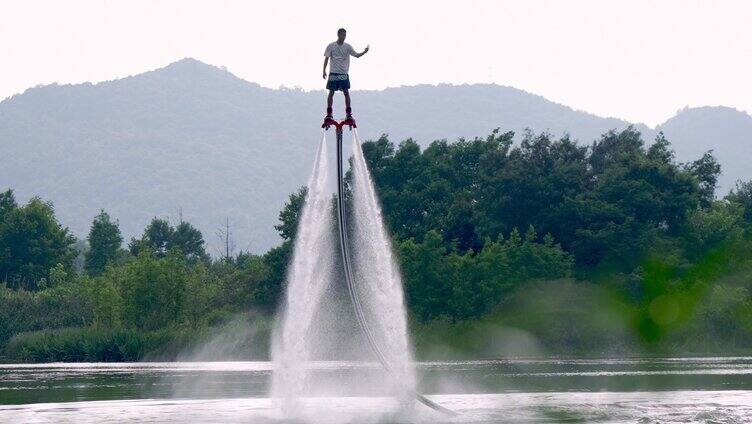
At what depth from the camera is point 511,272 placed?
91562 millimetres

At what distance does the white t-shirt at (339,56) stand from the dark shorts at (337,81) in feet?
0.35

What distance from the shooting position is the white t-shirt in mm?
32753

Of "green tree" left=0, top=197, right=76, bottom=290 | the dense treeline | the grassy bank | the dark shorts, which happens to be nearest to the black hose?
the dark shorts

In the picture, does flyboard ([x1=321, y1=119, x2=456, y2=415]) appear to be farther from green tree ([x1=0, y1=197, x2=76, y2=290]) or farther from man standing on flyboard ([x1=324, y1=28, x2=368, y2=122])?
green tree ([x1=0, y1=197, x2=76, y2=290])

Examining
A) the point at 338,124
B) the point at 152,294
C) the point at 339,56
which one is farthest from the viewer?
the point at 152,294

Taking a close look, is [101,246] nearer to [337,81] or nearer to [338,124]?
[338,124]

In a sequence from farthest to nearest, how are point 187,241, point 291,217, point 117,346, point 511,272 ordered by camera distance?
point 187,241 < point 291,217 < point 511,272 < point 117,346

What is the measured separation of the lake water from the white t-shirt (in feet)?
34.7

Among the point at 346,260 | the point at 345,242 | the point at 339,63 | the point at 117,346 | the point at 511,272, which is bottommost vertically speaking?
the point at 117,346

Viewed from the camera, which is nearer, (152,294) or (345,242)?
(345,242)

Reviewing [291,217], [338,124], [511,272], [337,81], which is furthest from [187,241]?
[337,81]

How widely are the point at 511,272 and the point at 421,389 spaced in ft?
141

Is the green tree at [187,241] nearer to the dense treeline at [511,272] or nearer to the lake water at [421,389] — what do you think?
the dense treeline at [511,272]

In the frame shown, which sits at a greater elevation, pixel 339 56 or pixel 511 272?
pixel 339 56
